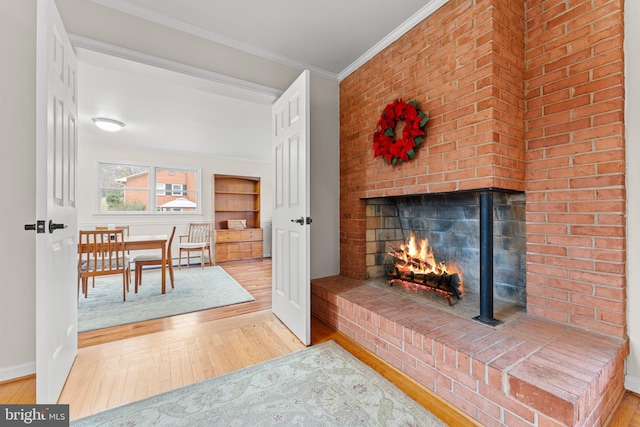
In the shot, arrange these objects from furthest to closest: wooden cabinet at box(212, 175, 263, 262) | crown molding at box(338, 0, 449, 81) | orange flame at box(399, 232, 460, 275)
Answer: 1. wooden cabinet at box(212, 175, 263, 262)
2. orange flame at box(399, 232, 460, 275)
3. crown molding at box(338, 0, 449, 81)

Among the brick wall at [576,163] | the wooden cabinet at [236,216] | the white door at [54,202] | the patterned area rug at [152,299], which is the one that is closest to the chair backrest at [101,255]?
the patterned area rug at [152,299]

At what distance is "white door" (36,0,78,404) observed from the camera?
3.99ft

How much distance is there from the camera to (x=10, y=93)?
65.8 inches

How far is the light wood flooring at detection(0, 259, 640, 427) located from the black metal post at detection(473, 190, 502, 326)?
61 centimetres

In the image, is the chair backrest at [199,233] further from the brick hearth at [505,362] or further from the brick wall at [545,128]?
the brick wall at [545,128]

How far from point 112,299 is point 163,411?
97.6 inches

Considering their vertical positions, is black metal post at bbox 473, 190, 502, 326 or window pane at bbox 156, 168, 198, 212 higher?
window pane at bbox 156, 168, 198, 212

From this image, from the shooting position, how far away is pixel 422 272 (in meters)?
2.47

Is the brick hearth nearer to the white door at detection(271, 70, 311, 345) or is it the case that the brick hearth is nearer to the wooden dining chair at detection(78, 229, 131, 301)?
the white door at detection(271, 70, 311, 345)

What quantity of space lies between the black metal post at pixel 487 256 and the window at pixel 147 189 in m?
5.60

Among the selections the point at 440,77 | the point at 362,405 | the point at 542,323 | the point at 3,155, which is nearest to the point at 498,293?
the point at 542,323

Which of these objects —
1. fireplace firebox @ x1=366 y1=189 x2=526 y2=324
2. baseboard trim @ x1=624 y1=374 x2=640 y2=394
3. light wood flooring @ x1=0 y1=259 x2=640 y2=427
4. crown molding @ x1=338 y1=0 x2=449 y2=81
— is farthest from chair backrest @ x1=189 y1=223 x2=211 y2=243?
baseboard trim @ x1=624 y1=374 x2=640 y2=394

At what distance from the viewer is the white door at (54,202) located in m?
1.22

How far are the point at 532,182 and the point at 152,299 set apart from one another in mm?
3947
